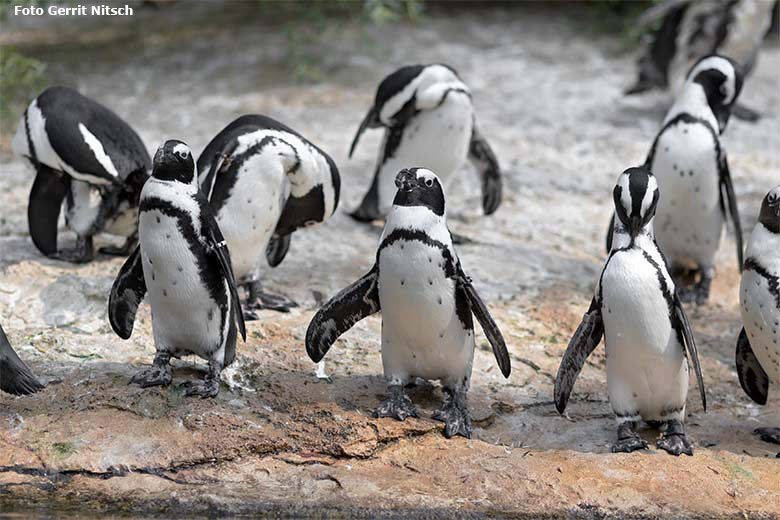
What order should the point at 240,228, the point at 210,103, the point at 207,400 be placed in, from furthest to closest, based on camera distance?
1. the point at 210,103
2. the point at 240,228
3. the point at 207,400

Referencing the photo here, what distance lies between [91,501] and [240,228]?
149cm

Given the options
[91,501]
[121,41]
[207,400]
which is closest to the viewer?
[91,501]

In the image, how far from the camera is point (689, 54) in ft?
26.9

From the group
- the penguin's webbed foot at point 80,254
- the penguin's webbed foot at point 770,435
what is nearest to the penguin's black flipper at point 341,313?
the penguin's webbed foot at point 770,435

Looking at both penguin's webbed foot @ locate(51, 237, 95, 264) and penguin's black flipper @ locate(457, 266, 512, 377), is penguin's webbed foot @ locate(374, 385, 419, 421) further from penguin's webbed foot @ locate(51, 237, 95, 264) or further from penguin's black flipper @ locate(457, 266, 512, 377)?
penguin's webbed foot @ locate(51, 237, 95, 264)

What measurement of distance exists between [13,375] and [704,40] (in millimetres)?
5926

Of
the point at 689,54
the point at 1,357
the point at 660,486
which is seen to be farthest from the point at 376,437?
the point at 689,54

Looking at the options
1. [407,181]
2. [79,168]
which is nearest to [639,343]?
[407,181]

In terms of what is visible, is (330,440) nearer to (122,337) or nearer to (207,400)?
(207,400)

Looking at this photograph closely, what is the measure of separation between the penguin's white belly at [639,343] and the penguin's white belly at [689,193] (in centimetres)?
162

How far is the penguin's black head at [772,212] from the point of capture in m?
4.10

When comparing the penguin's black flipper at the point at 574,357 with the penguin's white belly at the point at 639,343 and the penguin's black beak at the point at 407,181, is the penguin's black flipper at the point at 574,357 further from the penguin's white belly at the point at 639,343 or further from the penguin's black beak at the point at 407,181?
the penguin's black beak at the point at 407,181

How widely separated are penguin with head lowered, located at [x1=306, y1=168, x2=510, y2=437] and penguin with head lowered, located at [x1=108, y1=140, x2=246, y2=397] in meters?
0.35

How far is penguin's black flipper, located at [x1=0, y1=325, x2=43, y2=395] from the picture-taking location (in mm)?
3766
